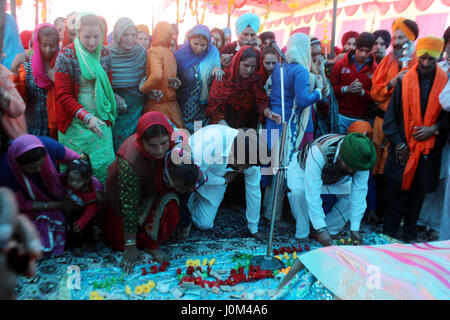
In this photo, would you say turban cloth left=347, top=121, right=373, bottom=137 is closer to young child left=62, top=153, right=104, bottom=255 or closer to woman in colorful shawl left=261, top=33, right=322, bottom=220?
woman in colorful shawl left=261, top=33, right=322, bottom=220

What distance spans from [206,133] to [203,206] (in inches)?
23.4

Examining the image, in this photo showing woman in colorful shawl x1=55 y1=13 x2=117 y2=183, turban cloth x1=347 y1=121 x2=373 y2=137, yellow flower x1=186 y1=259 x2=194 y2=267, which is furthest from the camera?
turban cloth x1=347 y1=121 x2=373 y2=137

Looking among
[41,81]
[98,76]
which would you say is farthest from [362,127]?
[41,81]

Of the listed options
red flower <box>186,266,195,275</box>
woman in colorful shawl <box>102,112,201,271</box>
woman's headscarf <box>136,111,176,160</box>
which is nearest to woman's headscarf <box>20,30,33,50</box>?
woman in colorful shawl <box>102,112,201,271</box>

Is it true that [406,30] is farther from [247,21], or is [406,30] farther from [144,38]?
[144,38]

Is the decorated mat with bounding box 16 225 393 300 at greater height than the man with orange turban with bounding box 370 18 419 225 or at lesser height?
lesser

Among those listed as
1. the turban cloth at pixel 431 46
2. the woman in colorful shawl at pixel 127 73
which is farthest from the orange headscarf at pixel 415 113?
the woman in colorful shawl at pixel 127 73

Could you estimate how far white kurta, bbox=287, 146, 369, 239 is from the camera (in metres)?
2.65

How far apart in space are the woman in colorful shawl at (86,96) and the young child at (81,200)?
0.31 meters

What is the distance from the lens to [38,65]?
2.84 metres

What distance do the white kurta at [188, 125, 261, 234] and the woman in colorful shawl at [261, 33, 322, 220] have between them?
0.33 m

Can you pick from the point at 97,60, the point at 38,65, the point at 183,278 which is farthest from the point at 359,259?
the point at 38,65

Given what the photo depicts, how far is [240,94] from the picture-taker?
3246 millimetres
